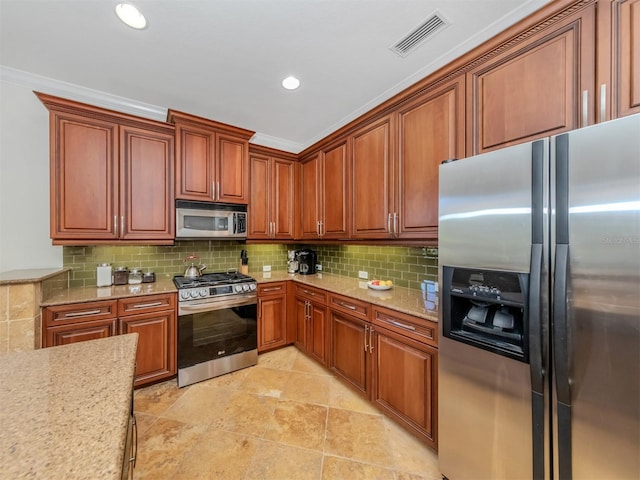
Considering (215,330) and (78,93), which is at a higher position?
(78,93)

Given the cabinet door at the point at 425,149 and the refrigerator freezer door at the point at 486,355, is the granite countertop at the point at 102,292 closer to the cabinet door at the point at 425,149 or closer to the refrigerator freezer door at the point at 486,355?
the cabinet door at the point at 425,149

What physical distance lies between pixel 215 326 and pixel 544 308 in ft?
8.46

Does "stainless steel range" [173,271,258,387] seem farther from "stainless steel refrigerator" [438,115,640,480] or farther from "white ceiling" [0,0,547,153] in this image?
"stainless steel refrigerator" [438,115,640,480]

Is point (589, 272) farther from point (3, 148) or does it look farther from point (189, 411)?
point (3, 148)

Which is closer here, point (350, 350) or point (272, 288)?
point (350, 350)

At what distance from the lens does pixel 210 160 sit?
2740mm

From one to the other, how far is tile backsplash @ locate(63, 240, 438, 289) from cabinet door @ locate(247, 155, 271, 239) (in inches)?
15.7

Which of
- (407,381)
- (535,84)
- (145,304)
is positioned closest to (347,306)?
(407,381)

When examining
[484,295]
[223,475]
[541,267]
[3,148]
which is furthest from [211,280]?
[541,267]

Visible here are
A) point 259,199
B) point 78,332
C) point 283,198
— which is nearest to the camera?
point 78,332

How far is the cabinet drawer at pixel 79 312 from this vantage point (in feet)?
6.43

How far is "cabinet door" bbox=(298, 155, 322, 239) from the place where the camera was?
3084 millimetres

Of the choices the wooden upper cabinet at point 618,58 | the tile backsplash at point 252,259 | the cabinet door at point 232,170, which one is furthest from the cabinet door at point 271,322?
the wooden upper cabinet at point 618,58

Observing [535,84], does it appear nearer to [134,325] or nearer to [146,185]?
[146,185]
